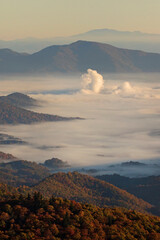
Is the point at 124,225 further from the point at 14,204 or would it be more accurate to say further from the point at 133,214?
the point at 14,204

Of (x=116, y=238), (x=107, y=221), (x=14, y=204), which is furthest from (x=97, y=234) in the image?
(x=14, y=204)

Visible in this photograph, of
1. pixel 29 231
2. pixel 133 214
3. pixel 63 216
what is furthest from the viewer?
pixel 133 214

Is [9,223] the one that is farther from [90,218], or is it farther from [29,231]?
[90,218]

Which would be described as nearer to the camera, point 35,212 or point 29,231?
point 29,231

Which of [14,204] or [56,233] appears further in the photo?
[14,204]

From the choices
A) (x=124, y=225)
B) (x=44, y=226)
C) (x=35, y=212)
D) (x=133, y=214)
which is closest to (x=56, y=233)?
(x=44, y=226)

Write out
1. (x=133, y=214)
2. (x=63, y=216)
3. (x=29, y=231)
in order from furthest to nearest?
(x=133, y=214)
(x=63, y=216)
(x=29, y=231)
